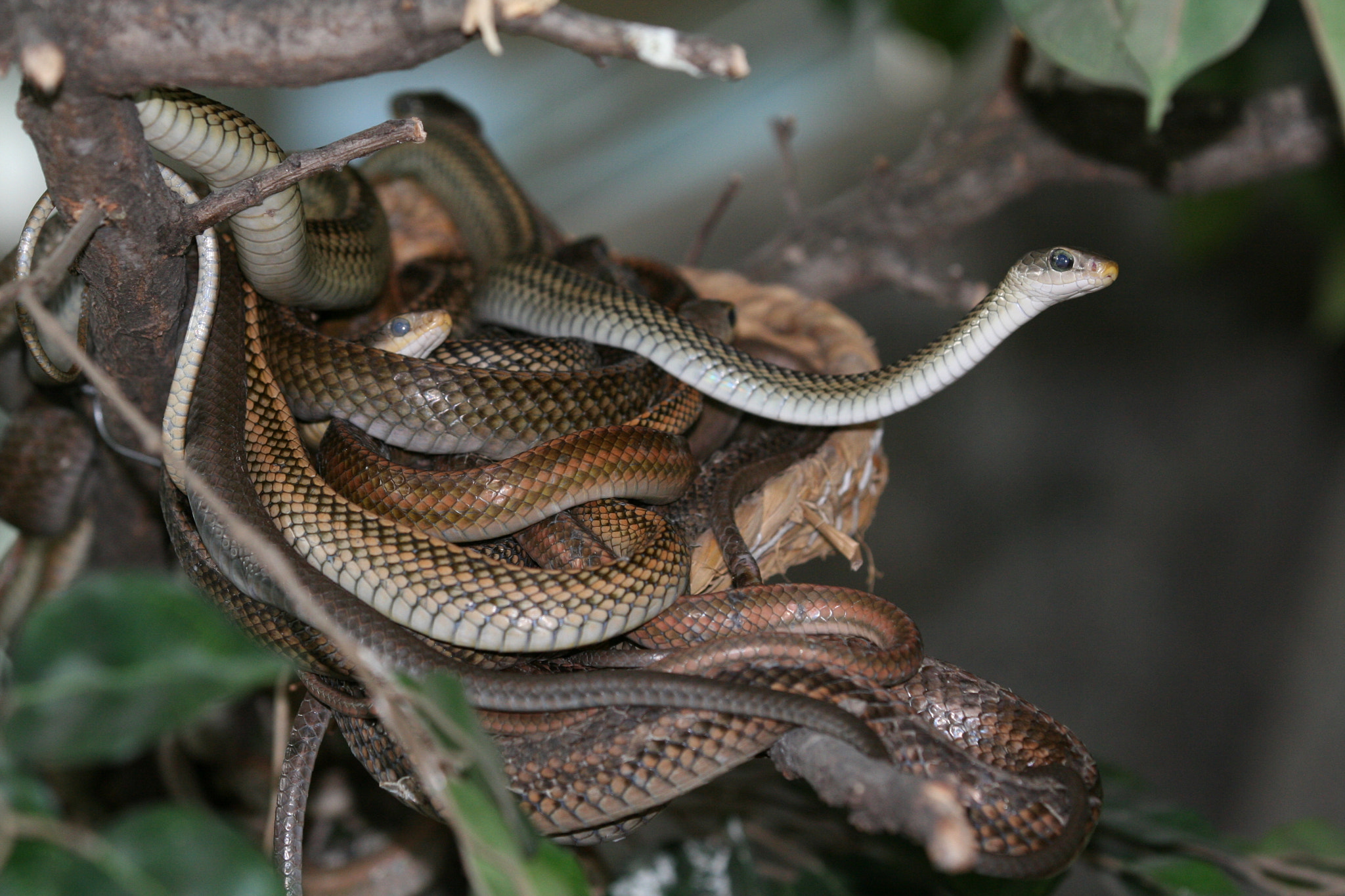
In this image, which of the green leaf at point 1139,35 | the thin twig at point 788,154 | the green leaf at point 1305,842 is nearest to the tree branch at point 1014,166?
the thin twig at point 788,154

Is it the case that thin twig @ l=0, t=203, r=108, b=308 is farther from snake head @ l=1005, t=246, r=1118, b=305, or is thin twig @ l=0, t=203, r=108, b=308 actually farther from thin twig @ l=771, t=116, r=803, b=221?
thin twig @ l=771, t=116, r=803, b=221

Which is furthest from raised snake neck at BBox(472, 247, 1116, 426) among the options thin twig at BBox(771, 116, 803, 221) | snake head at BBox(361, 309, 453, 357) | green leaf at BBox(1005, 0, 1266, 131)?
thin twig at BBox(771, 116, 803, 221)

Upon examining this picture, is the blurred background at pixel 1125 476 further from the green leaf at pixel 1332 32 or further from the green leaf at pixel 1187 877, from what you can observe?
the green leaf at pixel 1332 32

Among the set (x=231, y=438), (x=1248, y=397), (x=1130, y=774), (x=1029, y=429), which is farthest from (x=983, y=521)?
(x=231, y=438)

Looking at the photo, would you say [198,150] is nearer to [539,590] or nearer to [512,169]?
[539,590]

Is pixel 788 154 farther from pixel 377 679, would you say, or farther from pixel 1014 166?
pixel 377 679
